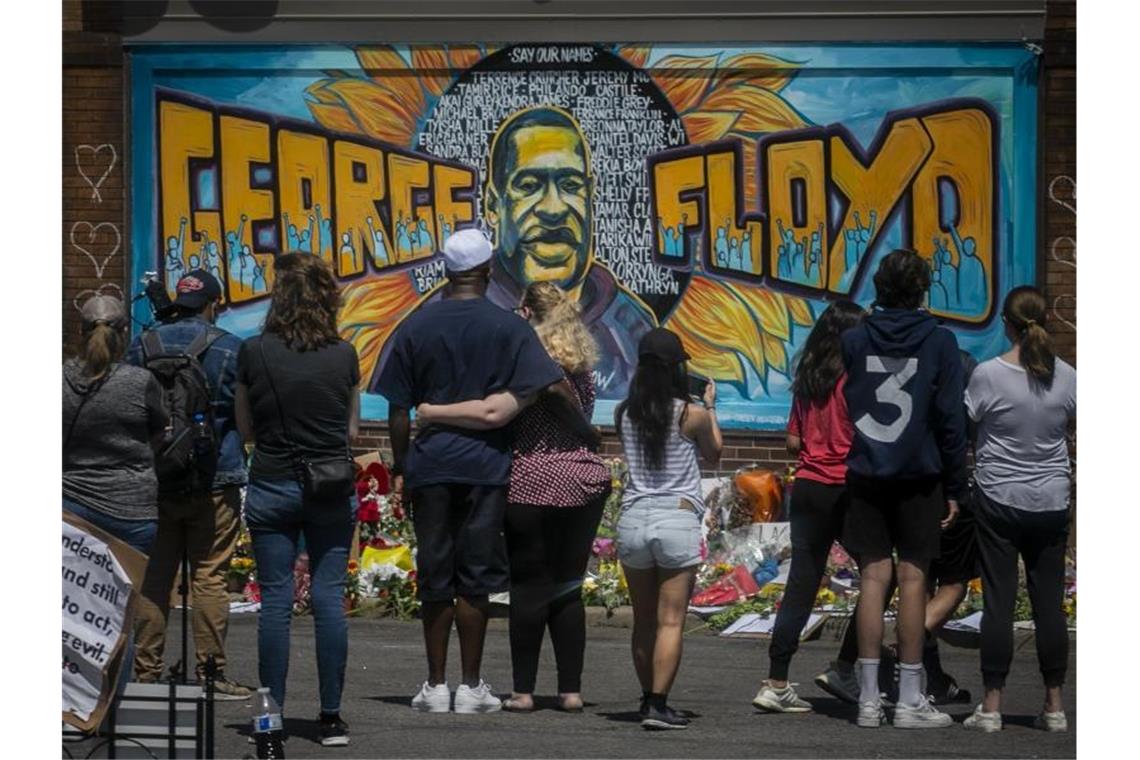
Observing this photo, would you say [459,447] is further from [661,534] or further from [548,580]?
[661,534]

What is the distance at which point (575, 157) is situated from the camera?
45.4ft

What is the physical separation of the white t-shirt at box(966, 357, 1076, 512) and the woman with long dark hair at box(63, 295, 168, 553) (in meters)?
3.30

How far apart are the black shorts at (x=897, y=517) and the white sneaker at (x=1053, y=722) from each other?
2.85 ft

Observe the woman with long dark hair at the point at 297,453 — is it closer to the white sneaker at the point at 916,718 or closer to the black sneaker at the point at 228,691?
the black sneaker at the point at 228,691

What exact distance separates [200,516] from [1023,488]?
346 centimetres

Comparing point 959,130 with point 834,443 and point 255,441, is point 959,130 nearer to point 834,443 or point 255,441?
point 834,443

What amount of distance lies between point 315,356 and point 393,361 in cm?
54

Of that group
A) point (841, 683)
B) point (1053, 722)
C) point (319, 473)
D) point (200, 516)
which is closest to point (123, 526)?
point (319, 473)

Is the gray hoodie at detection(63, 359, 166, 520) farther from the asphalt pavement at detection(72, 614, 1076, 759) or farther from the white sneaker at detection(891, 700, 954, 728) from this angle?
the white sneaker at detection(891, 700, 954, 728)

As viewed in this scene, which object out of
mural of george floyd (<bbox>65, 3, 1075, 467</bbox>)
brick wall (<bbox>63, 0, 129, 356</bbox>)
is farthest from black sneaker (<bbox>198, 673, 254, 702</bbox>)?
brick wall (<bbox>63, 0, 129, 356</bbox>)

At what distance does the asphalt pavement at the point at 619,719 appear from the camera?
25.2ft

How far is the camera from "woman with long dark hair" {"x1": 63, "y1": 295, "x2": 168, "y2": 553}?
7.56 m

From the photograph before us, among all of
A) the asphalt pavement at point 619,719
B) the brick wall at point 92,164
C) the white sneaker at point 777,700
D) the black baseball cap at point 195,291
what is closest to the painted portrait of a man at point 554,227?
the brick wall at point 92,164

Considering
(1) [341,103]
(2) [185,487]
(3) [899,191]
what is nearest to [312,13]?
(1) [341,103]
